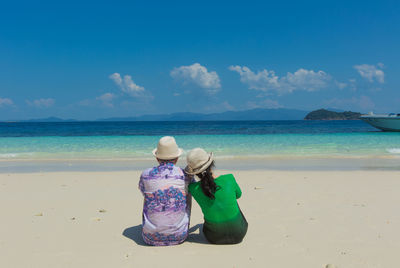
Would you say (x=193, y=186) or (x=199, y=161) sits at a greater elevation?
(x=199, y=161)

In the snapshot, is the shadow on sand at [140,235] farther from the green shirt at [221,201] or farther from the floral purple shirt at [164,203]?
the green shirt at [221,201]

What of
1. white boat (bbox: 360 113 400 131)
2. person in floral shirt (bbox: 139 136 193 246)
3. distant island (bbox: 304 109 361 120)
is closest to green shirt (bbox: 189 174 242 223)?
person in floral shirt (bbox: 139 136 193 246)

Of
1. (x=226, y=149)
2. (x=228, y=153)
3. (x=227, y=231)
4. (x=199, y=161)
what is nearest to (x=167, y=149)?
(x=199, y=161)

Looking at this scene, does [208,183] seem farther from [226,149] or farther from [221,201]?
Result: [226,149]

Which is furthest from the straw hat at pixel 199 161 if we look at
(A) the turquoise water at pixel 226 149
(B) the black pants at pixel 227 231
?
(A) the turquoise water at pixel 226 149

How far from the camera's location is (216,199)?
11.1 ft

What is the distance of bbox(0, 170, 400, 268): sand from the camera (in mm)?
3160

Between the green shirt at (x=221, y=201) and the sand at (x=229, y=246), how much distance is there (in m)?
0.35

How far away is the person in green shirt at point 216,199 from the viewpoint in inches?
131

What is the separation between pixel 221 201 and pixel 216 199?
0.06 meters

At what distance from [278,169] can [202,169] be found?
646 cm

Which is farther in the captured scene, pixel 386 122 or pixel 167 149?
pixel 386 122

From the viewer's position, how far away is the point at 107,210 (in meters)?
5.07

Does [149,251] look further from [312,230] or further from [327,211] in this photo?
[327,211]
